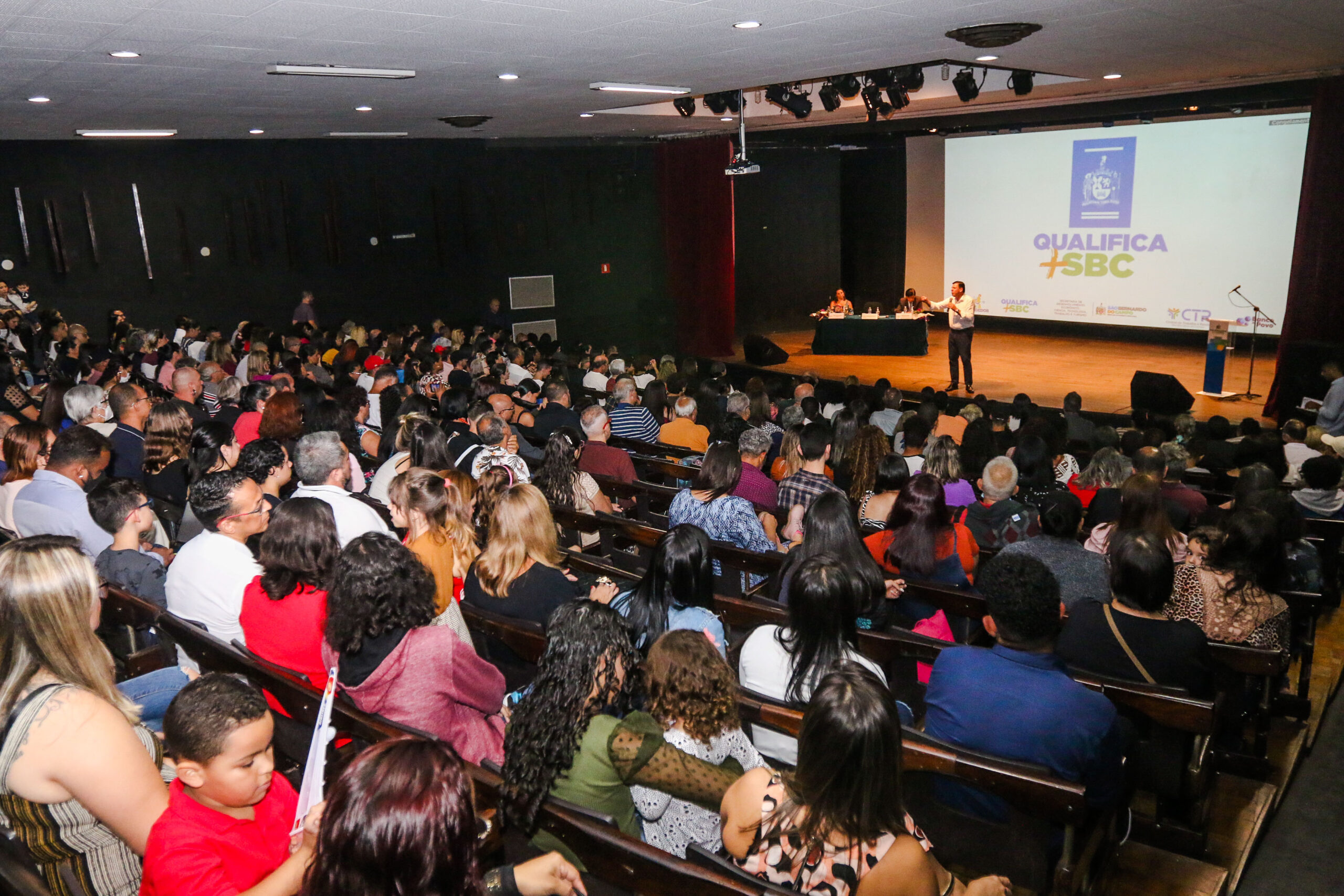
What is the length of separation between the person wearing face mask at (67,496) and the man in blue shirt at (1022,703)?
10.7 feet

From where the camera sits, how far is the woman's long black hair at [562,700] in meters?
1.96

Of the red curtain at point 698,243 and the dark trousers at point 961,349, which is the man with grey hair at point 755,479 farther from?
the red curtain at point 698,243

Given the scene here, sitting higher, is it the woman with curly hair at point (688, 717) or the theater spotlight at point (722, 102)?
the theater spotlight at point (722, 102)

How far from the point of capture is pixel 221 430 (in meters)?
Result: 4.31

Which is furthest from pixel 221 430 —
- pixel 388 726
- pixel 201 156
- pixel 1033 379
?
pixel 1033 379

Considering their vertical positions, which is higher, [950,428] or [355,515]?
[355,515]

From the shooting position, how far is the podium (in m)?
10.1

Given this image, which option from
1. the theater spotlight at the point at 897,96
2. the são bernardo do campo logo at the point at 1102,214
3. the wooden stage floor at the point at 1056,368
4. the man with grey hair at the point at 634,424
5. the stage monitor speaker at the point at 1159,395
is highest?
the theater spotlight at the point at 897,96

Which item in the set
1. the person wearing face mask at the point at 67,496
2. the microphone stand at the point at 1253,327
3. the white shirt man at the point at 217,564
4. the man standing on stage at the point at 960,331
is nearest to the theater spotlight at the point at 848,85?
the man standing on stage at the point at 960,331

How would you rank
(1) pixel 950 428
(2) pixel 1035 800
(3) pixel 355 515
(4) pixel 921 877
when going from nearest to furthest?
(4) pixel 921 877 → (2) pixel 1035 800 → (3) pixel 355 515 → (1) pixel 950 428

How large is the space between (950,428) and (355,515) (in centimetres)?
461

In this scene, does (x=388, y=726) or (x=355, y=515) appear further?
(x=355, y=515)

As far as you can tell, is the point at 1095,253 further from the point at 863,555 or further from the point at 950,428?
the point at 863,555

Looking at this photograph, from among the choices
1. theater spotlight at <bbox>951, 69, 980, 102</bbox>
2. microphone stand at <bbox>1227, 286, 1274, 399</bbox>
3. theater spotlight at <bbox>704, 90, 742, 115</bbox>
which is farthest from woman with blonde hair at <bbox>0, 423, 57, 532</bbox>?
microphone stand at <bbox>1227, 286, 1274, 399</bbox>
